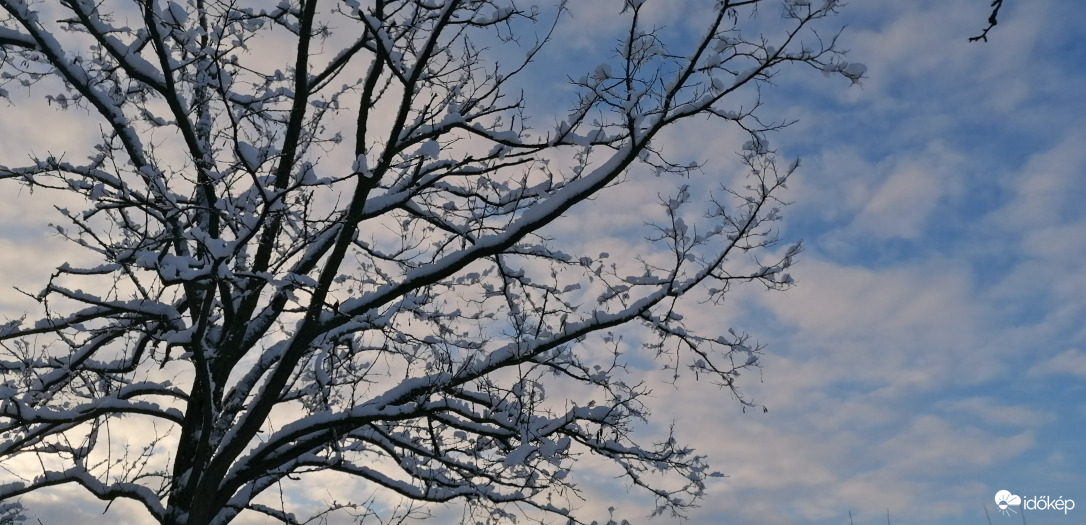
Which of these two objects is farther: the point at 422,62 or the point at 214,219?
the point at 214,219

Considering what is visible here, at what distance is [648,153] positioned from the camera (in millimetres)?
6691

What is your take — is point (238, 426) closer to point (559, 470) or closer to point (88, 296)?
point (88, 296)

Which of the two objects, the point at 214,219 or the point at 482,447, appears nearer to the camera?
the point at 214,219

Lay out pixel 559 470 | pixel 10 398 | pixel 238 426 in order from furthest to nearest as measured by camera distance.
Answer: pixel 559 470, pixel 238 426, pixel 10 398

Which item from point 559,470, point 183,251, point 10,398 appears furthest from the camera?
point 183,251

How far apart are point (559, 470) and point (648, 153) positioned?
2.98m

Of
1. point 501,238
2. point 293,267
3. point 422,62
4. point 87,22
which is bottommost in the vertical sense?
point 501,238

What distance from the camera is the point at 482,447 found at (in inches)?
277

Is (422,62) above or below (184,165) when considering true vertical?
above

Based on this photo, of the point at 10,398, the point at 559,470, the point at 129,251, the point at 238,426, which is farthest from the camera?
the point at 559,470

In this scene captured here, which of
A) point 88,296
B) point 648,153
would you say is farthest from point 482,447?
point 88,296

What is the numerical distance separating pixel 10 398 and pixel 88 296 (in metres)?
0.98

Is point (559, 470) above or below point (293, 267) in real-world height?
below

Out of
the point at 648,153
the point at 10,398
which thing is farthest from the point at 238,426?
the point at 648,153
